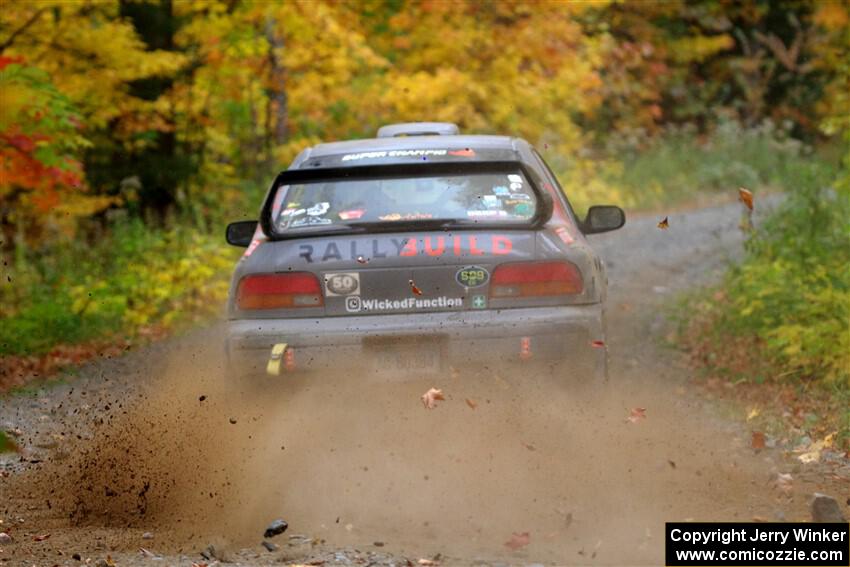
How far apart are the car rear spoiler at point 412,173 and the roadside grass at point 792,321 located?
6.94 ft

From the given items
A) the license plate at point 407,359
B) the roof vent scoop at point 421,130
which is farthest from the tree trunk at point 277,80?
the license plate at point 407,359

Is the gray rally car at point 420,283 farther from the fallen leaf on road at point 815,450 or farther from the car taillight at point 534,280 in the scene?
the fallen leaf on road at point 815,450

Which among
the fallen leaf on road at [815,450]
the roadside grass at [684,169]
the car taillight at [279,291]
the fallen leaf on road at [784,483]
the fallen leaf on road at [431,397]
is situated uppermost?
the car taillight at [279,291]

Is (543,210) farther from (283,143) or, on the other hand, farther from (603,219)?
(283,143)

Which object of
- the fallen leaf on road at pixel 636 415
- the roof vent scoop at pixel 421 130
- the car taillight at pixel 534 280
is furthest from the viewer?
the roof vent scoop at pixel 421 130

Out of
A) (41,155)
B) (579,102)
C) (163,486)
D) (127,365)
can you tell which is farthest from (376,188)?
(579,102)

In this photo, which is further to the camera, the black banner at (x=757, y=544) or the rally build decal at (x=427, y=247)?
the rally build decal at (x=427, y=247)

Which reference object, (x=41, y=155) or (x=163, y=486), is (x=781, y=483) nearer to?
(x=163, y=486)

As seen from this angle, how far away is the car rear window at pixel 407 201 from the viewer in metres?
6.59

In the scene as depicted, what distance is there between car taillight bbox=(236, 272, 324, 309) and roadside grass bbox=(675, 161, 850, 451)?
2.92 m

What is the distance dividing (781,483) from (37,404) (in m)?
5.12

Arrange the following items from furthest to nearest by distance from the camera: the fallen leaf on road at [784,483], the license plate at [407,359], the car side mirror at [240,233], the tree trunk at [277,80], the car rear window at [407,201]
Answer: the tree trunk at [277,80] < the car side mirror at [240,233] < the car rear window at [407,201] < the license plate at [407,359] < the fallen leaf on road at [784,483]

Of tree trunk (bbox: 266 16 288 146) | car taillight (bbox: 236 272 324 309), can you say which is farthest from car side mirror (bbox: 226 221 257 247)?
tree trunk (bbox: 266 16 288 146)

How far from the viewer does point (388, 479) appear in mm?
5918
